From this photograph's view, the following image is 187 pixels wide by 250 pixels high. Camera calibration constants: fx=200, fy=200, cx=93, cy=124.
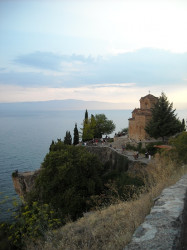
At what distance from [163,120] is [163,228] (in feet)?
77.1

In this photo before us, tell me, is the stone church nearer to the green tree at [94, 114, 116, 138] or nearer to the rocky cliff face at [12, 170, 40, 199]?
the rocky cliff face at [12, 170, 40, 199]

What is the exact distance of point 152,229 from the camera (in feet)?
9.86

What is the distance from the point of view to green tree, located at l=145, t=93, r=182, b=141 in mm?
25078

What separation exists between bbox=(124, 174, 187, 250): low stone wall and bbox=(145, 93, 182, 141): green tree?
71.7 feet

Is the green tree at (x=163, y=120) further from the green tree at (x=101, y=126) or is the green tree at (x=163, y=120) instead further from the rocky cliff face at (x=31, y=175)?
the green tree at (x=101, y=126)

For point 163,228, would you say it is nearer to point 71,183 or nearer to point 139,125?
point 71,183

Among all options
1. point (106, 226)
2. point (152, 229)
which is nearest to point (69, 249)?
point (106, 226)

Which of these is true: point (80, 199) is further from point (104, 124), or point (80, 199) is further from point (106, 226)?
point (104, 124)

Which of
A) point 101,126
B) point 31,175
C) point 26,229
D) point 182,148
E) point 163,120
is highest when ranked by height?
point 163,120

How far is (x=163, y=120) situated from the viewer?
25.1 meters

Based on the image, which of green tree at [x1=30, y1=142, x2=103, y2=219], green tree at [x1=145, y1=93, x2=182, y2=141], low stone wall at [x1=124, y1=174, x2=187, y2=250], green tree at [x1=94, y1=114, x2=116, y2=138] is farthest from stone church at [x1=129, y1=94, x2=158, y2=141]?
low stone wall at [x1=124, y1=174, x2=187, y2=250]

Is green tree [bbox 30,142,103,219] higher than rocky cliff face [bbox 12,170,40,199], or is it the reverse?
green tree [bbox 30,142,103,219]

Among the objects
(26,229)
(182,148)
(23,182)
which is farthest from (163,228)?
(23,182)

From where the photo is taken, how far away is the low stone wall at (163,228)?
261 cm
